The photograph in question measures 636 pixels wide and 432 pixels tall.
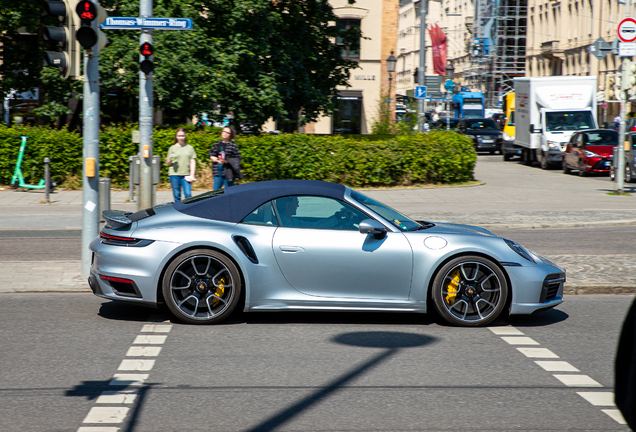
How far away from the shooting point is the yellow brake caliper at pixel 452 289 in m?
6.98

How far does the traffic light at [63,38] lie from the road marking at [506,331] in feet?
16.8

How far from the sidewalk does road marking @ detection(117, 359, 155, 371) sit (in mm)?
2963

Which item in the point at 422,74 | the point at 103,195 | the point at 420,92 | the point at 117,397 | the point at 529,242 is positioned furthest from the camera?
the point at 422,74

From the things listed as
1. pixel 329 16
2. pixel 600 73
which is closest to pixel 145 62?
pixel 329 16

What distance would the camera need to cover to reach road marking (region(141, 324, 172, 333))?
6.74 meters

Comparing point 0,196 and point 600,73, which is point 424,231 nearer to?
point 0,196

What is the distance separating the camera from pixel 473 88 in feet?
305

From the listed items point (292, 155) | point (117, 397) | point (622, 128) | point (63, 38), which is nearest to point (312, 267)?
point (117, 397)

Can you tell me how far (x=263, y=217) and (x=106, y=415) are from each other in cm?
282

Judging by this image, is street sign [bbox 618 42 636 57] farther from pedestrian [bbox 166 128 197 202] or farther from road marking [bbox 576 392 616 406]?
road marking [bbox 576 392 616 406]

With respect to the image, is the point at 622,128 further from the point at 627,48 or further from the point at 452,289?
the point at 452,289

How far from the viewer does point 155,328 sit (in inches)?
270

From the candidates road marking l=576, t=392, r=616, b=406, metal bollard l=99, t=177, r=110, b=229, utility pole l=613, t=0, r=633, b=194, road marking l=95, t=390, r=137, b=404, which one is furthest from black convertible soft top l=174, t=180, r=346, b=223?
utility pole l=613, t=0, r=633, b=194

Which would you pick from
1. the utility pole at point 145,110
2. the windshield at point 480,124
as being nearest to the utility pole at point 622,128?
the utility pole at point 145,110
